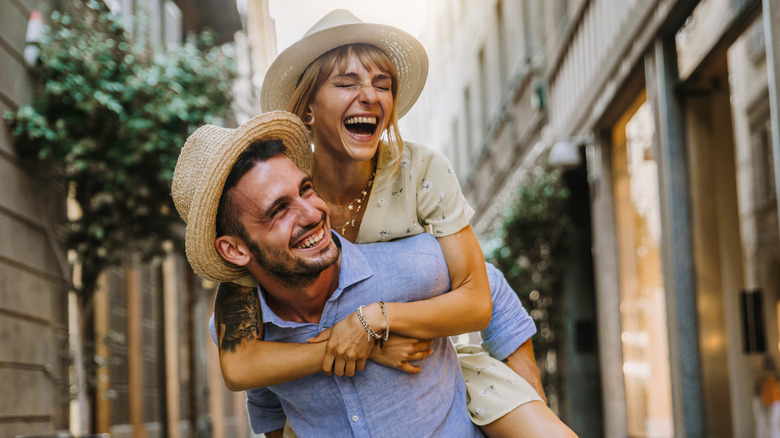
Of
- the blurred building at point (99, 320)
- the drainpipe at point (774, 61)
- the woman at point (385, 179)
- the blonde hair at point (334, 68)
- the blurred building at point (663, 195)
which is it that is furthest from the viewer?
the blurred building at point (99, 320)

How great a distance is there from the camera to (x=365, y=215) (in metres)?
2.52

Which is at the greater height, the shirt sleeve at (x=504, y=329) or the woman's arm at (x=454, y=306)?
the woman's arm at (x=454, y=306)

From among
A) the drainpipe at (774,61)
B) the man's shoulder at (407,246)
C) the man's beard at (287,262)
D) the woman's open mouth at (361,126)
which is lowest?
the man's beard at (287,262)

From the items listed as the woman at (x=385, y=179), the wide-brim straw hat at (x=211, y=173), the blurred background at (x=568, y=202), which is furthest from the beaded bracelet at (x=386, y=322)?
the blurred background at (x=568, y=202)

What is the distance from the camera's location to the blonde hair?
2.38 meters

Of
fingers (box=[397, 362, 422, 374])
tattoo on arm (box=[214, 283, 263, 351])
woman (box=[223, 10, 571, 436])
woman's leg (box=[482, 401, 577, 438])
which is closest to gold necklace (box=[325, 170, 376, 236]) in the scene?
woman (box=[223, 10, 571, 436])

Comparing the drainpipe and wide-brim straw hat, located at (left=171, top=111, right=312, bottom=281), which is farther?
the drainpipe

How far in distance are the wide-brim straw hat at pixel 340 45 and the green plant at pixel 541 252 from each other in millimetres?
8069

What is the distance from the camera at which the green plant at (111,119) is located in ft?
24.3

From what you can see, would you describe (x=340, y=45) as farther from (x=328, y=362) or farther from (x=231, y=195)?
(x=328, y=362)

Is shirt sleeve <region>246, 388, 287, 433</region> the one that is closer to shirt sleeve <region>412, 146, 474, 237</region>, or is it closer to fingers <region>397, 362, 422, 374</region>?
fingers <region>397, 362, 422, 374</region>

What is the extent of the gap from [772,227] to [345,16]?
151 inches

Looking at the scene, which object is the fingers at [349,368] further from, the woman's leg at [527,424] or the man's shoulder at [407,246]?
the woman's leg at [527,424]

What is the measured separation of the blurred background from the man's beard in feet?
2.63
